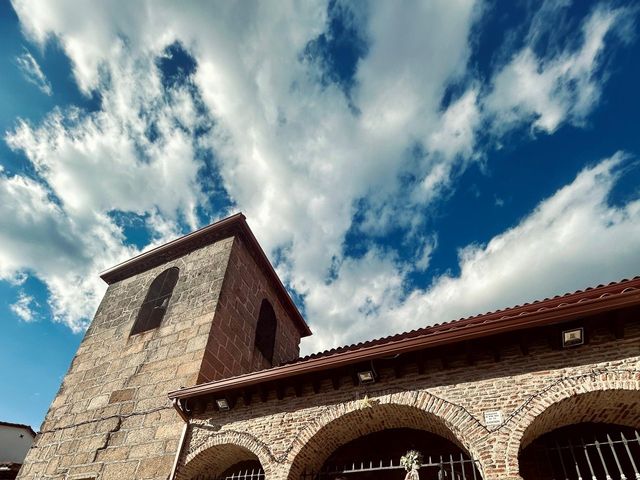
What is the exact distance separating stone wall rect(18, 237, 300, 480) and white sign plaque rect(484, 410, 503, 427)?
4964 millimetres

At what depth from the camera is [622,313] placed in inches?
184

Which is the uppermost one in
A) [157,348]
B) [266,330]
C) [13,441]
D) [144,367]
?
[266,330]

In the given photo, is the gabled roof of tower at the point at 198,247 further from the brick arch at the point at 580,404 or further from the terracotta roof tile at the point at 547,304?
the brick arch at the point at 580,404

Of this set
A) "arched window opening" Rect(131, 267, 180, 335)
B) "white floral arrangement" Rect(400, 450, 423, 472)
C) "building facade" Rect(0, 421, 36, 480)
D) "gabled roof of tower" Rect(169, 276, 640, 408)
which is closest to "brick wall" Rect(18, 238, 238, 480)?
"arched window opening" Rect(131, 267, 180, 335)

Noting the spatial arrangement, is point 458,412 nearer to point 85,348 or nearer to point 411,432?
point 411,432

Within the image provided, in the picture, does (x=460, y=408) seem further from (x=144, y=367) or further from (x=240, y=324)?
(x=144, y=367)

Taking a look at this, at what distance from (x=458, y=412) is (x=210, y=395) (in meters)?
4.02

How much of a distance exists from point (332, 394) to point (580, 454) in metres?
3.38

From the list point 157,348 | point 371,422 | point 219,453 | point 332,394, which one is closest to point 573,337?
point 371,422

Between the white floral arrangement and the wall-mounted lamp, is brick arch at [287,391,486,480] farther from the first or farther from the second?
the wall-mounted lamp

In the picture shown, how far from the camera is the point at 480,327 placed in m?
5.14

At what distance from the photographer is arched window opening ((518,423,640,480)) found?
16.9 feet

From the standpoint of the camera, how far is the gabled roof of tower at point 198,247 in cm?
1005

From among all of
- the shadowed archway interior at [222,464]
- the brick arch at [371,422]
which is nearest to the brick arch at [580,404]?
the brick arch at [371,422]
